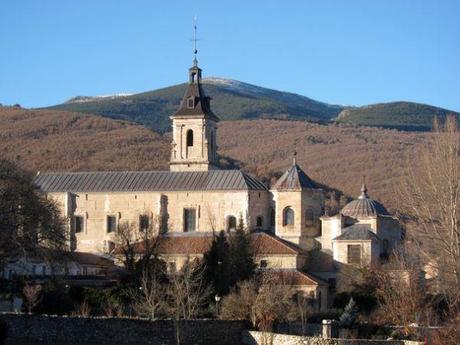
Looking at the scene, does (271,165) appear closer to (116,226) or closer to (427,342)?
(116,226)

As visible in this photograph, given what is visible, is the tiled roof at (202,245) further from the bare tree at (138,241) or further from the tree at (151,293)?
the tree at (151,293)

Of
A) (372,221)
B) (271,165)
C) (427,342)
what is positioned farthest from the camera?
(271,165)

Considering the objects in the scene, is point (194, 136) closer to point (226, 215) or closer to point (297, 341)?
point (226, 215)

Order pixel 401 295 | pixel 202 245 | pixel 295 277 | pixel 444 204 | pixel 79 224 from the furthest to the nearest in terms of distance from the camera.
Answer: pixel 79 224 < pixel 202 245 < pixel 295 277 < pixel 401 295 < pixel 444 204

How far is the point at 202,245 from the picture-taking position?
6631 cm

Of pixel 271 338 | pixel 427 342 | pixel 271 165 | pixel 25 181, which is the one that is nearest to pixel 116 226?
pixel 25 181

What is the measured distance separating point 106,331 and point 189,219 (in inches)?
1110

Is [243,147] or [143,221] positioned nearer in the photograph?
[143,221]

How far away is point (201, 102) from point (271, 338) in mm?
35530

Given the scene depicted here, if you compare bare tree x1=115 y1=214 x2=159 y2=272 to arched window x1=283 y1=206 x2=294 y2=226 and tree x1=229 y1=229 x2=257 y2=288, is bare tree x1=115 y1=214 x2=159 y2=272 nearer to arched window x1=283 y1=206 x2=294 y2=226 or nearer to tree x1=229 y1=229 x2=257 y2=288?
tree x1=229 y1=229 x2=257 y2=288

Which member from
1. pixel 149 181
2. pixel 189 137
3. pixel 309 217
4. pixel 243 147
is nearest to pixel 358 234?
pixel 309 217

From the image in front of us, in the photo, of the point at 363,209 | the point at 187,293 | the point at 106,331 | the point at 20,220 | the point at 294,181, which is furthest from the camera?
the point at 294,181

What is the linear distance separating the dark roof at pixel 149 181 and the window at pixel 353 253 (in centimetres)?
665

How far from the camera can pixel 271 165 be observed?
149 meters
